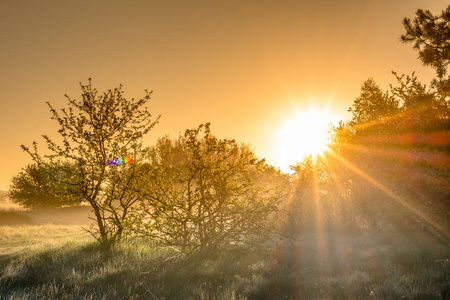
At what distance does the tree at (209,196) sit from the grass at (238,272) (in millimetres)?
731

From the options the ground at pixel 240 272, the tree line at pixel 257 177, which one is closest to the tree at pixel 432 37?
the tree line at pixel 257 177

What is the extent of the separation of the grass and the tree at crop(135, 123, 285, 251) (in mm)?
731

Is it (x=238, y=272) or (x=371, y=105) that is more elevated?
(x=371, y=105)

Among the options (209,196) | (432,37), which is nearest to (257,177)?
(209,196)

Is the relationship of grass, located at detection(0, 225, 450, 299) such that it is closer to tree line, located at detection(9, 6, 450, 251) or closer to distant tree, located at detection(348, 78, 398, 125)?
tree line, located at detection(9, 6, 450, 251)

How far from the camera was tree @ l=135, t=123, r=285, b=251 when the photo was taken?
670 cm

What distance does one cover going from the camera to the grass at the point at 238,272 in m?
5.25

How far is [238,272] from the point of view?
21.9 ft

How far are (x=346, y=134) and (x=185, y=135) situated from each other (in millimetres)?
8289

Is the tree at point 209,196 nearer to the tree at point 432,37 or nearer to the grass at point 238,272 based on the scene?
the grass at point 238,272

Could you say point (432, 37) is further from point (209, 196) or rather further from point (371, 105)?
point (209, 196)

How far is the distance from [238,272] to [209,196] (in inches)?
75.7

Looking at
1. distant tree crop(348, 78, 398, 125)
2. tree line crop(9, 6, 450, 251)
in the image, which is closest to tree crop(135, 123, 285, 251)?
tree line crop(9, 6, 450, 251)

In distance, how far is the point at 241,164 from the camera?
6.87m
